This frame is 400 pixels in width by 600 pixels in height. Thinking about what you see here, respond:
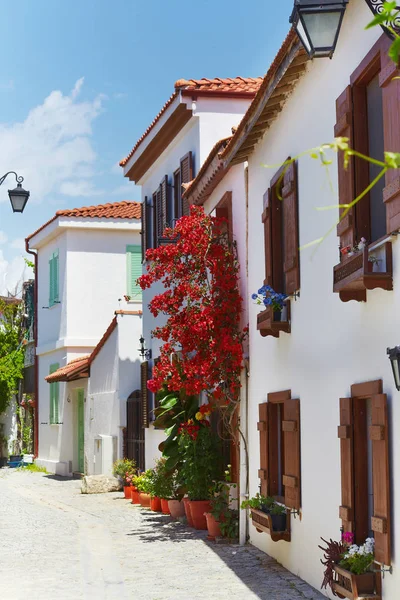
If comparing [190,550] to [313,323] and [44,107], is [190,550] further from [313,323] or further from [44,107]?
[44,107]

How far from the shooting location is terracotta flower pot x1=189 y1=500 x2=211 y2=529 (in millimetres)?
14766

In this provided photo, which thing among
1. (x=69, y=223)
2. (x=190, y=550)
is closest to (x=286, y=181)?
(x=190, y=550)

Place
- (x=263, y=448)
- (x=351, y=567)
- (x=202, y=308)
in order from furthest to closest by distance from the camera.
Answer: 1. (x=202, y=308)
2. (x=263, y=448)
3. (x=351, y=567)

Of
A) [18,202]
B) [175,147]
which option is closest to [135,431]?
[175,147]

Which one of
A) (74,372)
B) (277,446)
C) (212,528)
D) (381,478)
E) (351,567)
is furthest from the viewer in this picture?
(74,372)

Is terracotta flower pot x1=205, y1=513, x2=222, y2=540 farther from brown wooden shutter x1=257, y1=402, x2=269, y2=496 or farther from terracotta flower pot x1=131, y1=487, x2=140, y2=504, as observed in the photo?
terracotta flower pot x1=131, y1=487, x2=140, y2=504

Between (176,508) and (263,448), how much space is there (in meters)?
4.81

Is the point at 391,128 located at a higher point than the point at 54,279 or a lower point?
lower

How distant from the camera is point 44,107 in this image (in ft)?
134

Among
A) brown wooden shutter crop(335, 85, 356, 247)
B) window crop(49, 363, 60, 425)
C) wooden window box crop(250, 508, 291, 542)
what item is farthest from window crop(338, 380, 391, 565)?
window crop(49, 363, 60, 425)

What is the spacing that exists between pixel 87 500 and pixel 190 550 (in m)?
7.95

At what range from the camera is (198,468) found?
15016 millimetres

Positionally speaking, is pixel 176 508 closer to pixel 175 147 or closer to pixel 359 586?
pixel 175 147

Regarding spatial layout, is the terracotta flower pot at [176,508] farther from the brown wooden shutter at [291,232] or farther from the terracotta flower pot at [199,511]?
the brown wooden shutter at [291,232]
